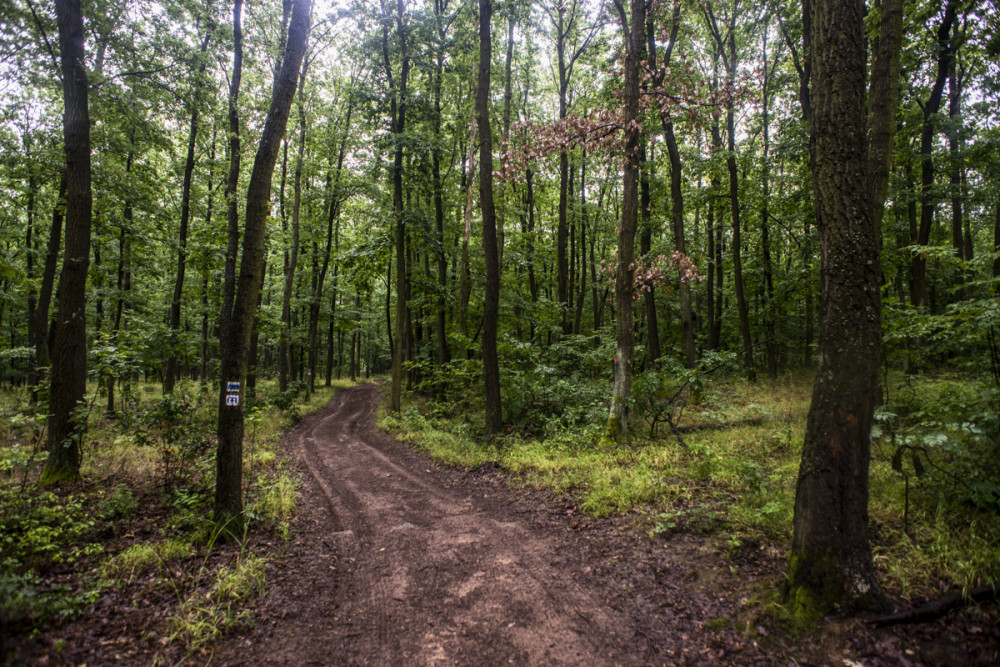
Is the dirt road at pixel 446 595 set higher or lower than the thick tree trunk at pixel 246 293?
lower

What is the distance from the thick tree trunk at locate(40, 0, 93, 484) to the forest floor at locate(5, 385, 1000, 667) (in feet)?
14.3

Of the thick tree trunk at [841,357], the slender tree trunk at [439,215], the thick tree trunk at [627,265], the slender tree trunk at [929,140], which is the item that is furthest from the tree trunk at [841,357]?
the slender tree trunk at [439,215]

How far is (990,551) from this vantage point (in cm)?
345

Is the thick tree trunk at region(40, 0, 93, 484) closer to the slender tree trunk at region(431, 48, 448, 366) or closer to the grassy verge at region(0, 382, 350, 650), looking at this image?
the grassy verge at region(0, 382, 350, 650)

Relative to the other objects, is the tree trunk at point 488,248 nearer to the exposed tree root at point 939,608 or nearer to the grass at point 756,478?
the grass at point 756,478

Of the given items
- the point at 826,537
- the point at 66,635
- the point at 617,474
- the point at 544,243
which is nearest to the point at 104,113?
the point at 66,635

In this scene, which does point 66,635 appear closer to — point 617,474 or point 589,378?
point 617,474

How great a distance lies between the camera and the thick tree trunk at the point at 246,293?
5.59 m

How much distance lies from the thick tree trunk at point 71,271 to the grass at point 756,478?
22.2 feet

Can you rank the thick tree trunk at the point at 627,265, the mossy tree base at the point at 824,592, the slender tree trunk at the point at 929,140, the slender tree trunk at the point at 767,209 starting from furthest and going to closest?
1. the slender tree trunk at the point at 767,209
2. the slender tree trunk at the point at 929,140
3. the thick tree trunk at the point at 627,265
4. the mossy tree base at the point at 824,592

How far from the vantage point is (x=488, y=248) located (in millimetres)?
10852

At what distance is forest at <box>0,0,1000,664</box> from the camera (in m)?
3.59

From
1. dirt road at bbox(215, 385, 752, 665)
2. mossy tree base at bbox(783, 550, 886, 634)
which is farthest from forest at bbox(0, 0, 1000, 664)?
dirt road at bbox(215, 385, 752, 665)

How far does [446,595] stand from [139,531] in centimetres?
440
